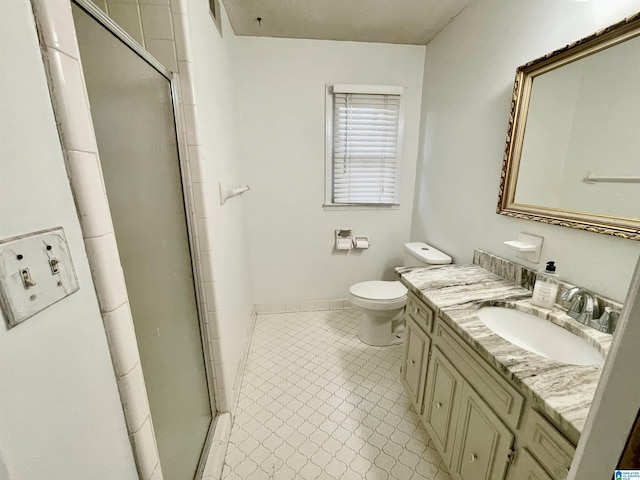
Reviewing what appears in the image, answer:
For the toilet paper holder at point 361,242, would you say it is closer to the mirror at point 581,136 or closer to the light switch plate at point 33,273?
the mirror at point 581,136

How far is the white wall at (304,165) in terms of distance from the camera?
2.12m

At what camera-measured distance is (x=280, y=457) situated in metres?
1.33

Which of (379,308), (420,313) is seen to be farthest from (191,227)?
(379,308)

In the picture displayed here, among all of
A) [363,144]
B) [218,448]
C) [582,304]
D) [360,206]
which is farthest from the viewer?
[360,206]

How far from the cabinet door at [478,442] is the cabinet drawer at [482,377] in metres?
0.04

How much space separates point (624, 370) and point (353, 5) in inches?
81.7

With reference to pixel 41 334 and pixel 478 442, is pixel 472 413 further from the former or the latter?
pixel 41 334

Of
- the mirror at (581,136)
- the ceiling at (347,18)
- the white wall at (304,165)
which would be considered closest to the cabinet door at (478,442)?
the mirror at (581,136)

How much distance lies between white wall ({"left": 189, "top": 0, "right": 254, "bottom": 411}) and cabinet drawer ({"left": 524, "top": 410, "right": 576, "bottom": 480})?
1.25 meters

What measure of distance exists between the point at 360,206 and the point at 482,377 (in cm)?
173

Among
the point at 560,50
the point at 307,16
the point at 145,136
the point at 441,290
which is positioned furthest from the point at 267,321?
the point at 560,50

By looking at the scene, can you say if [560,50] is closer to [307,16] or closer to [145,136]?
[307,16]

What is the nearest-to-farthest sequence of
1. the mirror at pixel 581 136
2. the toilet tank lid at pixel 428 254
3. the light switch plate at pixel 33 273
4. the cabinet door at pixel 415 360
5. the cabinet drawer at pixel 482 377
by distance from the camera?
the light switch plate at pixel 33 273
the cabinet drawer at pixel 482 377
the mirror at pixel 581 136
the cabinet door at pixel 415 360
the toilet tank lid at pixel 428 254

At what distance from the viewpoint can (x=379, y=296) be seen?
2027 millimetres
